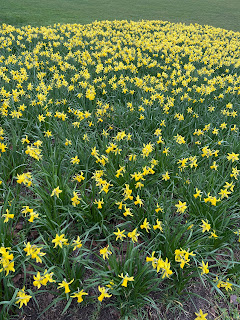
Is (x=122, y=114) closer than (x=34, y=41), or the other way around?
(x=122, y=114)

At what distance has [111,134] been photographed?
3.72m

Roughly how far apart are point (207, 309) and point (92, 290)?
0.96 metres

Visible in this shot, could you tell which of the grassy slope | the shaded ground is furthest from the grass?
the grassy slope

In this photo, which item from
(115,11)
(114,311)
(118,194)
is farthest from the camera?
(115,11)

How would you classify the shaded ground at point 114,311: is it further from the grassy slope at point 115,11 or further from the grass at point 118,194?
the grassy slope at point 115,11

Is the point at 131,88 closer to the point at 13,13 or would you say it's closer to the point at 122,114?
the point at 122,114

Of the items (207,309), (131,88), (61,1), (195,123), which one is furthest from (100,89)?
(61,1)

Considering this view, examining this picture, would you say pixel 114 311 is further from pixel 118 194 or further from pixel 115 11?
pixel 115 11

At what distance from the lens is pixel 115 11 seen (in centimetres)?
1398

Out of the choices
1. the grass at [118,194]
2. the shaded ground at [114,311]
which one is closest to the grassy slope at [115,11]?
the grass at [118,194]

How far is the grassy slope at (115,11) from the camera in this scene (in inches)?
437

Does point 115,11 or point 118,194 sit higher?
point 115,11

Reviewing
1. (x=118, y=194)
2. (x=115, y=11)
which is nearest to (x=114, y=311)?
(x=118, y=194)

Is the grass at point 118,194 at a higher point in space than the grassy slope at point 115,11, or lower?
lower
